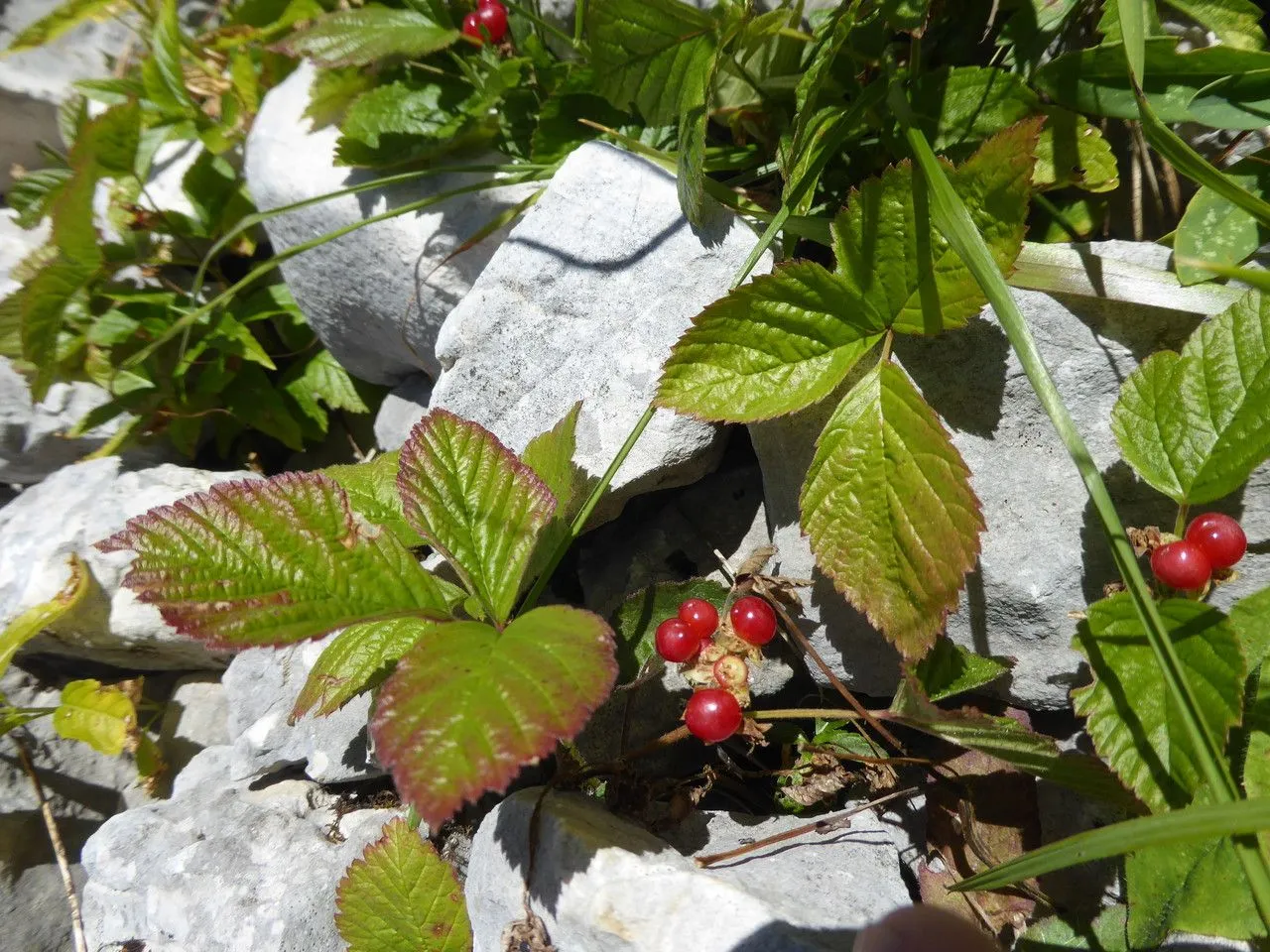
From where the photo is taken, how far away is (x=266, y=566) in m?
1.39

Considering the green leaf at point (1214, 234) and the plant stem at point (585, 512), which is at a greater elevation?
the green leaf at point (1214, 234)

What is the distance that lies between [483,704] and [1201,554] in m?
1.24

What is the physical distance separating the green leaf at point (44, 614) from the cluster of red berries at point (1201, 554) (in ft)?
9.21

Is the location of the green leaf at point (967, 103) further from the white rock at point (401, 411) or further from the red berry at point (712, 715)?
the white rock at point (401, 411)

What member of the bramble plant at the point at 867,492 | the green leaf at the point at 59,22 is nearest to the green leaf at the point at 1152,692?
the bramble plant at the point at 867,492

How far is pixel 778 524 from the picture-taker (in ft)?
6.28

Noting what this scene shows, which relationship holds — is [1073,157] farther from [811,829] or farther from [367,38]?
[367,38]

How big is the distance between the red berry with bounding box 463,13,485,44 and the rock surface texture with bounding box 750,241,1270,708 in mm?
1473

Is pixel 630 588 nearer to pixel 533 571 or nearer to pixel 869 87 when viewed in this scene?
pixel 533 571

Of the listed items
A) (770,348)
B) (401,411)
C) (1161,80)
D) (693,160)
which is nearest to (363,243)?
(401,411)

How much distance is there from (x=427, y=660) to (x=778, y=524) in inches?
36.8

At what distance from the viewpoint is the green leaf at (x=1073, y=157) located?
1645 mm

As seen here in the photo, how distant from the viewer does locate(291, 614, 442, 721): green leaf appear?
1577 millimetres

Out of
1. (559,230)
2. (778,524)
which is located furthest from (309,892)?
(559,230)
